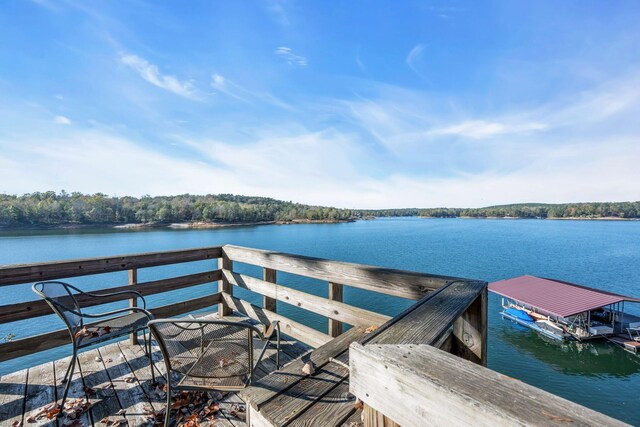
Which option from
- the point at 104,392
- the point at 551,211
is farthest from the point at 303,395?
the point at 551,211

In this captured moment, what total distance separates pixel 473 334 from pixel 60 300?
2924mm

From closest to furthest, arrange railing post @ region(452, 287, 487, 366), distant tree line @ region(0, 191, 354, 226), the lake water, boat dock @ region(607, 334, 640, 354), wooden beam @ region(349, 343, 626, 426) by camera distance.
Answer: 1. wooden beam @ region(349, 343, 626, 426)
2. railing post @ region(452, 287, 487, 366)
3. the lake water
4. boat dock @ region(607, 334, 640, 354)
5. distant tree line @ region(0, 191, 354, 226)

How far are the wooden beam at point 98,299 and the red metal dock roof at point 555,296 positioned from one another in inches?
621

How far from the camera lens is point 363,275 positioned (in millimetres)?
2053

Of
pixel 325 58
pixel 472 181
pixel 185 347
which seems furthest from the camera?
pixel 472 181

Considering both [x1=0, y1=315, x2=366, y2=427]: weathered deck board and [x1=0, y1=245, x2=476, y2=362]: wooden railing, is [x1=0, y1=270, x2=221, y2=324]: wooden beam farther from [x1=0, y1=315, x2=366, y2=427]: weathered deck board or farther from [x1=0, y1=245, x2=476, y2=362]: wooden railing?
[x1=0, y1=315, x2=366, y2=427]: weathered deck board

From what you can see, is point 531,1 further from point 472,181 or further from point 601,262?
point 601,262

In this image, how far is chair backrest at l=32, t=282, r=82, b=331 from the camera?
1826mm

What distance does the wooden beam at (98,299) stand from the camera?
2229 mm

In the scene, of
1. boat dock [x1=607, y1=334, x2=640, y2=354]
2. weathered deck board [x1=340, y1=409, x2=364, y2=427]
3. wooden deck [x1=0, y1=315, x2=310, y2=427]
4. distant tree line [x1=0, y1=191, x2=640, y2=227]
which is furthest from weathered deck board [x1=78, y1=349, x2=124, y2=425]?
distant tree line [x1=0, y1=191, x2=640, y2=227]

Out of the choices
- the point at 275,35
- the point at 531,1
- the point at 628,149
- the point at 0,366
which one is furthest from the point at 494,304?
the point at 0,366

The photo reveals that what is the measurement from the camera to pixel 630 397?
975cm

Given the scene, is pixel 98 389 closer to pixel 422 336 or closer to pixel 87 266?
pixel 87 266

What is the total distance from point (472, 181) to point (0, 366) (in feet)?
106
